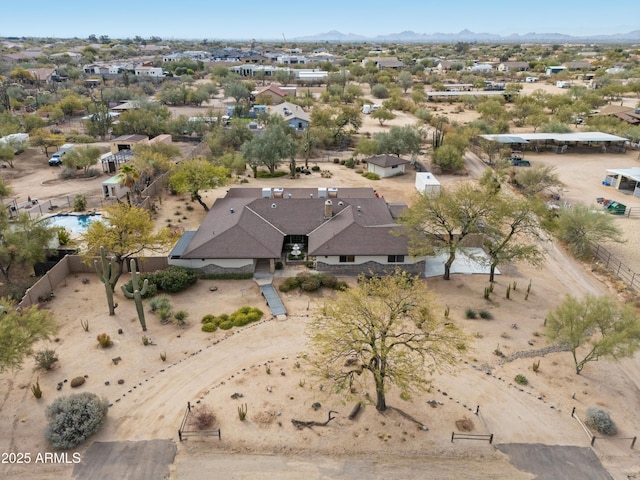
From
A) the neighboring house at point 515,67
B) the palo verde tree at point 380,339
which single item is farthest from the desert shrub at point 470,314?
the neighboring house at point 515,67

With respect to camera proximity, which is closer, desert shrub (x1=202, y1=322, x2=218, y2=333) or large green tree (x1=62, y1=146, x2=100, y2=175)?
desert shrub (x1=202, y1=322, x2=218, y2=333)

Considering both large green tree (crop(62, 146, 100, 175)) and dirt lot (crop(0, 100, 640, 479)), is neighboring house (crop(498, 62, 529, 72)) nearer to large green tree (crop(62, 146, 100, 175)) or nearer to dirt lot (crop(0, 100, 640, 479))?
large green tree (crop(62, 146, 100, 175))

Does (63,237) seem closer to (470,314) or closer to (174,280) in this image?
(174,280)

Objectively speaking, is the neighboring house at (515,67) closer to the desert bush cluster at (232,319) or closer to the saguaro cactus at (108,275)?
the desert bush cluster at (232,319)

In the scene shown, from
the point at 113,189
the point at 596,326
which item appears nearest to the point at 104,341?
the point at 113,189

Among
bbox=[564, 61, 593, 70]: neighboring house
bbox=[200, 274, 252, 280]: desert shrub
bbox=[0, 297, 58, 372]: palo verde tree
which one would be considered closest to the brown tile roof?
bbox=[200, 274, 252, 280]: desert shrub

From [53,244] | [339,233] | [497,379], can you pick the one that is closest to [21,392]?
[53,244]

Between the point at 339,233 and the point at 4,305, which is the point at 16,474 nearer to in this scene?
the point at 4,305
